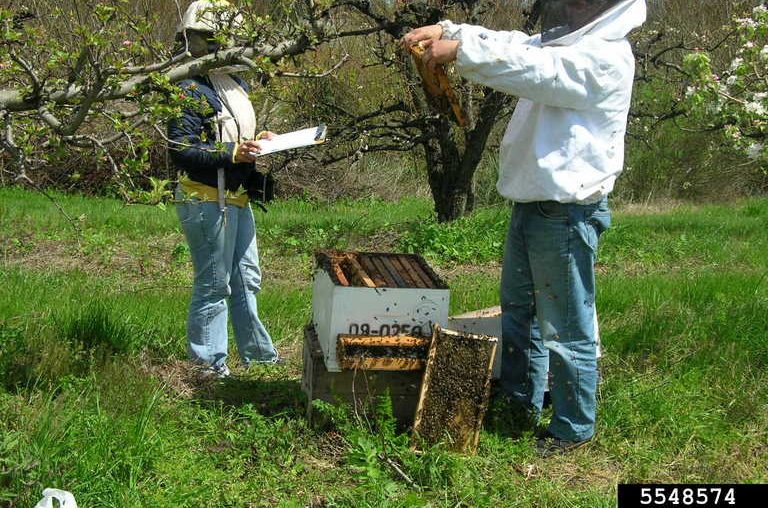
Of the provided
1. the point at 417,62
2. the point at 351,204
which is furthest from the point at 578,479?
the point at 351,204

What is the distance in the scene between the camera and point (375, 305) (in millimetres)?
3768

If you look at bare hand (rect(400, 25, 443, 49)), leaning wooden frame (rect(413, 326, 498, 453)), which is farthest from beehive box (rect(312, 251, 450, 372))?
bare hand (rect(400, 25, 443, 49))

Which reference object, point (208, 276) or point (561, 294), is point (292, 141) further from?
point (561, 294)

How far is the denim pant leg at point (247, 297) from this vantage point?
4.82 metres

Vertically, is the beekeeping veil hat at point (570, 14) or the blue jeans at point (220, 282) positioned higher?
the beekeeping veil hat at point (570, 14)

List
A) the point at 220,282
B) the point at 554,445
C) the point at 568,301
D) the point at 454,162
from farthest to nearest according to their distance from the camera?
the point at 454,162 → the point at 220,282 → the point at 554,445 → the point at 568,301

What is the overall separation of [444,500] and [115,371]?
1881 mm

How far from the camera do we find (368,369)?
3.80 meters

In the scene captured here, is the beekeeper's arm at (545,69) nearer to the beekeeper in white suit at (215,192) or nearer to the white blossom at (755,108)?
the beekeeper in white suit at (215,192)

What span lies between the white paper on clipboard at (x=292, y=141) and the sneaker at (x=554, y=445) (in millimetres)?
1849

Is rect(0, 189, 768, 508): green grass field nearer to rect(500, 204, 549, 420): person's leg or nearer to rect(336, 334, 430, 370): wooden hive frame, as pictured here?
rect(336, 334, 430, 370): wooden hive frame

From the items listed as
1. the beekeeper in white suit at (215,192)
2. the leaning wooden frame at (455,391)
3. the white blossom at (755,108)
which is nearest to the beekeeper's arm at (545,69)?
the leaning wooden frame at (455,391)

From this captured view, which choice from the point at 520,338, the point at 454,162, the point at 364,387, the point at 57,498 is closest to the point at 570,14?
the point at 520,338

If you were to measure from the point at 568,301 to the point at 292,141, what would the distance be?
5.25ft
